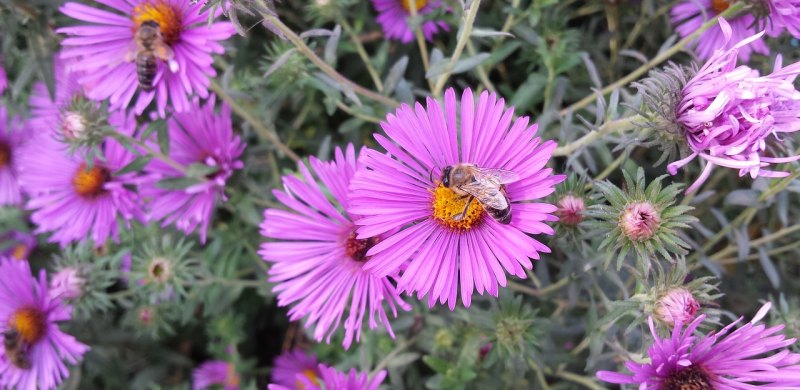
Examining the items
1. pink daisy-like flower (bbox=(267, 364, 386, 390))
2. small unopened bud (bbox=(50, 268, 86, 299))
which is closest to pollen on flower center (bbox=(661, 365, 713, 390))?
pink daisy-like flower (bbox=(267, 364, 386, 390))

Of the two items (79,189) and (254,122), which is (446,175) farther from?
(79,189)

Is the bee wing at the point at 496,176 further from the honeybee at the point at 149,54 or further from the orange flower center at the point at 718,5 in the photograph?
the orange flower center at the point at 718,5

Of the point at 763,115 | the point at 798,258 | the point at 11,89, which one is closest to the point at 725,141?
the point at 763,115

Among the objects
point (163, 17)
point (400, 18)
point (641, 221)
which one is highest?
point (400, 18)

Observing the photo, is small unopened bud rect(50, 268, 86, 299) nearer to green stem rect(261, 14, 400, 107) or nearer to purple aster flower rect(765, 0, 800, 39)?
green stem rect(261, 14, 400, 107)

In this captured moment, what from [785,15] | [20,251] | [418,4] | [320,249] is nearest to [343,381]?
[320,249]

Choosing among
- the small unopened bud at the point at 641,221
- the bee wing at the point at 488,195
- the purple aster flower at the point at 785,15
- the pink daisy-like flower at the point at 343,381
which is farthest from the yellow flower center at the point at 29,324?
the purple aster flower at the point at 785,15
